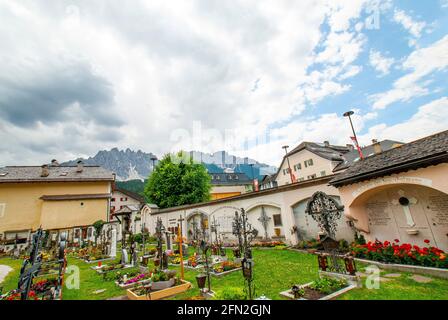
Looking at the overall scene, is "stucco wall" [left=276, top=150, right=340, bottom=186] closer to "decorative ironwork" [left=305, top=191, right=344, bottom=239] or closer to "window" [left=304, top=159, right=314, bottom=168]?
"window" [left=304, top=159, right=314, bottom=168]

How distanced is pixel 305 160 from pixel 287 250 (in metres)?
23.4

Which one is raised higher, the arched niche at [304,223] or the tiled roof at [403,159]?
the tiled roof at [403,159]

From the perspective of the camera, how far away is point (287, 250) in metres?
14.1

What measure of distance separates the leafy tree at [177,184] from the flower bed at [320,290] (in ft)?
83.4

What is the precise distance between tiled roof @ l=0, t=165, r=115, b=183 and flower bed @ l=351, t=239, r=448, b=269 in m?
32.1

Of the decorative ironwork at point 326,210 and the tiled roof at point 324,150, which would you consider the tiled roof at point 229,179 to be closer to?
the tiled roof at point 324,150

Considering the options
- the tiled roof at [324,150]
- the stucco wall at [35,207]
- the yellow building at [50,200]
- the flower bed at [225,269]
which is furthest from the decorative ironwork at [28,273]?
the tiled roof at [324,150]

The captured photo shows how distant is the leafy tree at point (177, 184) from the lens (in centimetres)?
3129

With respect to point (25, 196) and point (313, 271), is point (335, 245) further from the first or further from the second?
point (25, 196)

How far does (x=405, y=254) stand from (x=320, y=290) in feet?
14.8

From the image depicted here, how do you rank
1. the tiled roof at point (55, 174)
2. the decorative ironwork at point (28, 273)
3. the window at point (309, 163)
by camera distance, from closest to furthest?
the decorative ironwork at point (28, 273), the tiled roof at point (55, 174), the window at point (309, 163)

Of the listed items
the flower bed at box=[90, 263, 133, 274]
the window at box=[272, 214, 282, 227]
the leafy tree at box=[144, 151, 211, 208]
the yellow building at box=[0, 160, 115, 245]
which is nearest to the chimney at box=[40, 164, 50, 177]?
the yellow building at box=[0, 160, 115, 245]
